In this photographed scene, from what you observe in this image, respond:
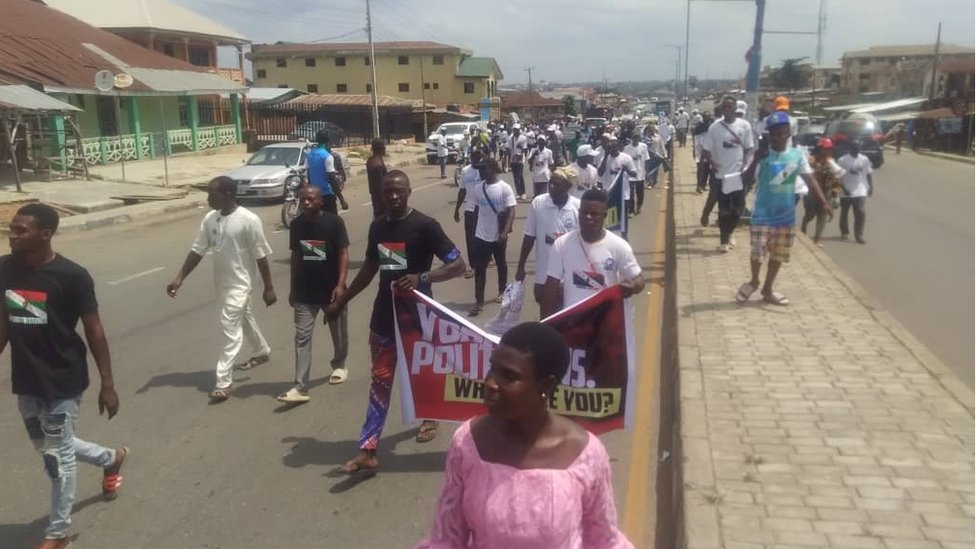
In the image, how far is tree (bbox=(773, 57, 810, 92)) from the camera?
102188 millimetres

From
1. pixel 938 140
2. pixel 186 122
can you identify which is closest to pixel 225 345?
pixel 186 122

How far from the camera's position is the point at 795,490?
14.9 feet

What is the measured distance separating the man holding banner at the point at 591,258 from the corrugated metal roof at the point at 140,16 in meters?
34.7

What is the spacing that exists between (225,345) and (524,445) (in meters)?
4.70

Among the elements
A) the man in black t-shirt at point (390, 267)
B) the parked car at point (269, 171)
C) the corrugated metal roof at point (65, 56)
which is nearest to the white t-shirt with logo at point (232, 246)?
the man in black t-shirt at point (390, 267)

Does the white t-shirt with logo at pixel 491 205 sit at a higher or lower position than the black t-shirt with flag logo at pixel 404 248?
lower

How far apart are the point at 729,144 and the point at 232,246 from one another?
24.0ft

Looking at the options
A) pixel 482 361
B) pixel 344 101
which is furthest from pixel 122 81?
pixel 344 101

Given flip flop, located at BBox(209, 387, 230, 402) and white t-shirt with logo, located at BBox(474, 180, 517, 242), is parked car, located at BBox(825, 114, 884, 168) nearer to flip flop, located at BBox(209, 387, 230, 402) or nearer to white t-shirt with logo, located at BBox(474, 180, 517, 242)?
white t-shirt with logo, located at BBox(474, 180, 517, 242)

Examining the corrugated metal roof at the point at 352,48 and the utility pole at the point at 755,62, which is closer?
the utility pole at the point at 755,62

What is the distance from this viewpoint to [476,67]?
7812cm

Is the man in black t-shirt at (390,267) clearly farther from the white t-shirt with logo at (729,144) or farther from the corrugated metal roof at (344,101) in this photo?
the corrugated metal roof at (344,101)

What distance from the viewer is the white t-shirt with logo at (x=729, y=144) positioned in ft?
38.5

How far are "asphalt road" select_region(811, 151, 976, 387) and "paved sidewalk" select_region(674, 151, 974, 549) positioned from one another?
0.65m
